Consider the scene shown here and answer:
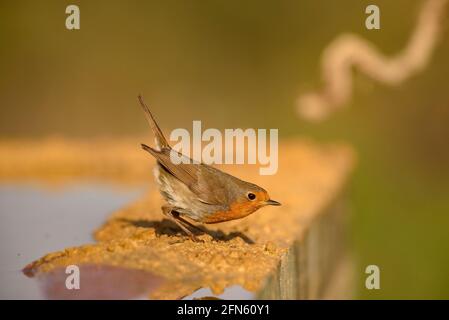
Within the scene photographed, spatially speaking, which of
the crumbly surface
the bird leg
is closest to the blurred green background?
the crumbly surface

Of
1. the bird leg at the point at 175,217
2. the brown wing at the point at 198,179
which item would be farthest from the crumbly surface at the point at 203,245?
the brown wing at the point at 198,179

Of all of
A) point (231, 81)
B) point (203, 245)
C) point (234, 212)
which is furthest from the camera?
point (231, 81)

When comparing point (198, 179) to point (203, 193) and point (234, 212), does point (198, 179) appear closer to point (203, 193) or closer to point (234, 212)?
point (203, 193)

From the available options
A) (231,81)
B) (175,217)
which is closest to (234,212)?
(175,217)

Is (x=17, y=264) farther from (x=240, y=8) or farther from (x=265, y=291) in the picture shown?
(x=240, y=8)

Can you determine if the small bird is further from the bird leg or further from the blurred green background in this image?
the blurred green background
